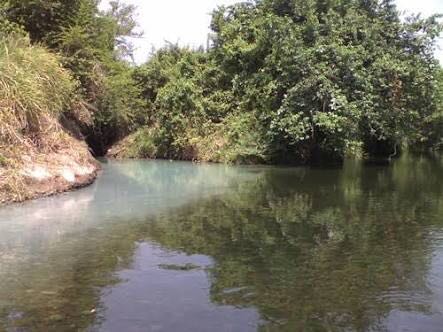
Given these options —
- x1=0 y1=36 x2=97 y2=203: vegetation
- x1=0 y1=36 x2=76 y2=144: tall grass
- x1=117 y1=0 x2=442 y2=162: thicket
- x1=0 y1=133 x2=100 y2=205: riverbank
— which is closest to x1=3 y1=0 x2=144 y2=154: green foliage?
x1=117 y1=0 x2=442 y2=162: thicket

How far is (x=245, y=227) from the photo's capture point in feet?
36.2

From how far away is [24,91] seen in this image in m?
15.9

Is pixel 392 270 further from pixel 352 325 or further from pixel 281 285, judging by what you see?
pixel 352 325

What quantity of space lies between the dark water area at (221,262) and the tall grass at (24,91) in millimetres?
2443

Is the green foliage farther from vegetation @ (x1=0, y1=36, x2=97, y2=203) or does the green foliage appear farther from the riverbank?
the riverbank

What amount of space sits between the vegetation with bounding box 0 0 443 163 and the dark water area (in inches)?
401

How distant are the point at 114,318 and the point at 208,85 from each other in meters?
26.4

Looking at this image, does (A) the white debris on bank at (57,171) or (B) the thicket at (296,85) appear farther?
(B) the thicket at (296,85)

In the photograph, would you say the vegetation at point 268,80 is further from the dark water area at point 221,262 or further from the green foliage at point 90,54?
the dark water area at point 221,262

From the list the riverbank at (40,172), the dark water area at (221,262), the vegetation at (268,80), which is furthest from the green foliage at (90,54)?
the dark water area at (221,262)

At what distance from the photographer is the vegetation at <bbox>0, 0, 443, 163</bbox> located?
981 inches

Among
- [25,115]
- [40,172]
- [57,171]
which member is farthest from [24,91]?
[40,172]

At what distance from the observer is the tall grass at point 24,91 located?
1514 centimetres

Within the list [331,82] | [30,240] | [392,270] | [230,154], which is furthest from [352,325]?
[230,154]
